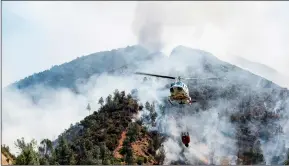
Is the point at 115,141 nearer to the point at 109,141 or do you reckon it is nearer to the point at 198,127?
the point at 109,141

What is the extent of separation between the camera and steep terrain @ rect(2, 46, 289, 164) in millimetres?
51531

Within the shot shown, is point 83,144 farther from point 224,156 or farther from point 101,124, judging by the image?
point 224,156

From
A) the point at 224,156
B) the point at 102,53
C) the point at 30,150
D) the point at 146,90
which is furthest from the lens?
the point at 102,53

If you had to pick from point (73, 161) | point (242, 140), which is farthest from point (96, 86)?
point (73, 161)

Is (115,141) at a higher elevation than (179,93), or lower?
lower

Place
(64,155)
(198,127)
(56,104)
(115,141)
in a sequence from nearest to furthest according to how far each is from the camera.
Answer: (64,155)
(115,141)
(198,127)
(56,104)

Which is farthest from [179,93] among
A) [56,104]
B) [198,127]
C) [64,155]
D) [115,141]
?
[56,104]

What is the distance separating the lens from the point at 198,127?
6041cm

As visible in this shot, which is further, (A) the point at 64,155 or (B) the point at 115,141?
(B) the point at 115,141

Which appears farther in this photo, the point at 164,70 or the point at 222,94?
the point at 164,70

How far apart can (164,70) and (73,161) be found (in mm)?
37442

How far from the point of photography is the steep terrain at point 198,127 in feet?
169

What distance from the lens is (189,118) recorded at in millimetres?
62375

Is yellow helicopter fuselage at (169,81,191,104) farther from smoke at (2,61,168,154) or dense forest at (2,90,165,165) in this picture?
smoke at (2,61,168,154)
